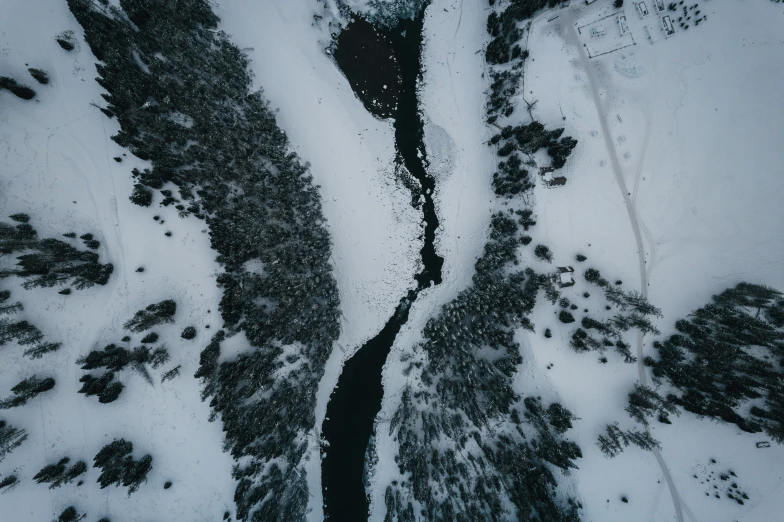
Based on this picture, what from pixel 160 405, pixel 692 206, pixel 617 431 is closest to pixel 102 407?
pixel 160 405

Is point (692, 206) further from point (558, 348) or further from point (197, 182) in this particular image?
point (197, 182)

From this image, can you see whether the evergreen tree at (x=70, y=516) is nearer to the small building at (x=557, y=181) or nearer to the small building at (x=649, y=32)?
the small building at (x=557, y=181)

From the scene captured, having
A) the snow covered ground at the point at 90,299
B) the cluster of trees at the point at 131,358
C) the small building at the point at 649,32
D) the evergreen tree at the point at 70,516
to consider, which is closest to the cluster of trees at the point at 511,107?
the small building at the point at 649,32

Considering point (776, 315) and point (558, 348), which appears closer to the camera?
point (776, 315)

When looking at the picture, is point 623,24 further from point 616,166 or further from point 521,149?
point 521,149

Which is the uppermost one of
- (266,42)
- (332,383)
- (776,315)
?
(266,42)

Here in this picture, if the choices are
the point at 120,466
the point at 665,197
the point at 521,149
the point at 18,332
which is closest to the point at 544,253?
the point at 521,149

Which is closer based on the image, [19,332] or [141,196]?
[19,332]

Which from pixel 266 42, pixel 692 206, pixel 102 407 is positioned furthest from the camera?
pixel 266 42
